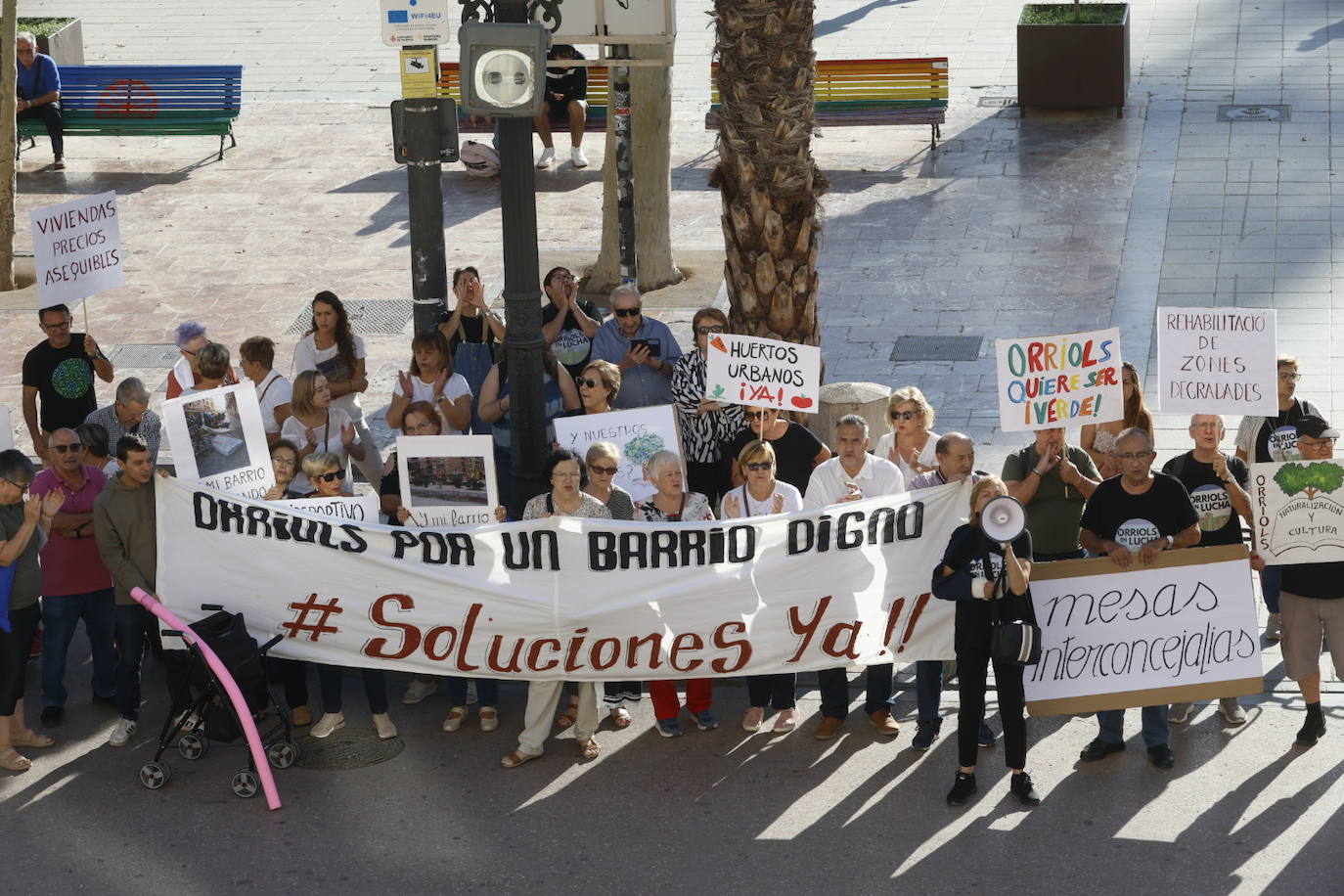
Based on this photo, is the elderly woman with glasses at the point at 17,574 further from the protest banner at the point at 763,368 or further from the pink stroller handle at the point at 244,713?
the protest banner at the point at 763,368

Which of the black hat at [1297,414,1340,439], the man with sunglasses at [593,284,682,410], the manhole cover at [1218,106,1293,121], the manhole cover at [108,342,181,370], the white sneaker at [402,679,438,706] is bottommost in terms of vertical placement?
the white sneaker at [402,679,438,706]

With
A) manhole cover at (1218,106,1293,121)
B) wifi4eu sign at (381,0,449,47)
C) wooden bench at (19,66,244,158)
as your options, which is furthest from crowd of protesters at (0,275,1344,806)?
wooden bench at (19,66,244,158)

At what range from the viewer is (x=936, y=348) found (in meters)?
15.0

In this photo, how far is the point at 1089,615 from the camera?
9.14 metres

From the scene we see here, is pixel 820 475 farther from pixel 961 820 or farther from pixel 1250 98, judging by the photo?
pixel 1250 98

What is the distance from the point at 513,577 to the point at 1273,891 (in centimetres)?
378

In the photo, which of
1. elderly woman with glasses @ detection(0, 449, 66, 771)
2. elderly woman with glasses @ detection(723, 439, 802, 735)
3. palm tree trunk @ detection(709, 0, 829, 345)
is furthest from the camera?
palm tree trunk @ detection(709, 0, 829, 345)

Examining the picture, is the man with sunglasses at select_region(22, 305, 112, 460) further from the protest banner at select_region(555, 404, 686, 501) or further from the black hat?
Result: the black hat

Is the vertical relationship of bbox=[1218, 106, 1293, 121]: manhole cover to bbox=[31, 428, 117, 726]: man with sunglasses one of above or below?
above

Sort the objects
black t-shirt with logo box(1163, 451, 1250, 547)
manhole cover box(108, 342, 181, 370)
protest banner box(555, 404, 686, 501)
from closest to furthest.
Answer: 1. black t-shirt with logo box(1163, 451, 1250, 547)
2. protest banner box(555, 404, 686, 501)
3. manhole cover box(108, 342, 181, 370)

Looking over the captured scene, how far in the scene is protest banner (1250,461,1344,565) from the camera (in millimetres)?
9062

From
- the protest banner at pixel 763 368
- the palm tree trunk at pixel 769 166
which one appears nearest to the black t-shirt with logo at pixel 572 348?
the palm tree trunk at pixel 769 166

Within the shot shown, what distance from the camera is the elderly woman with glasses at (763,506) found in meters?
9.56

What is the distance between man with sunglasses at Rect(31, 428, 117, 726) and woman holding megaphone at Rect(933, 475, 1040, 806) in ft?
14.2
